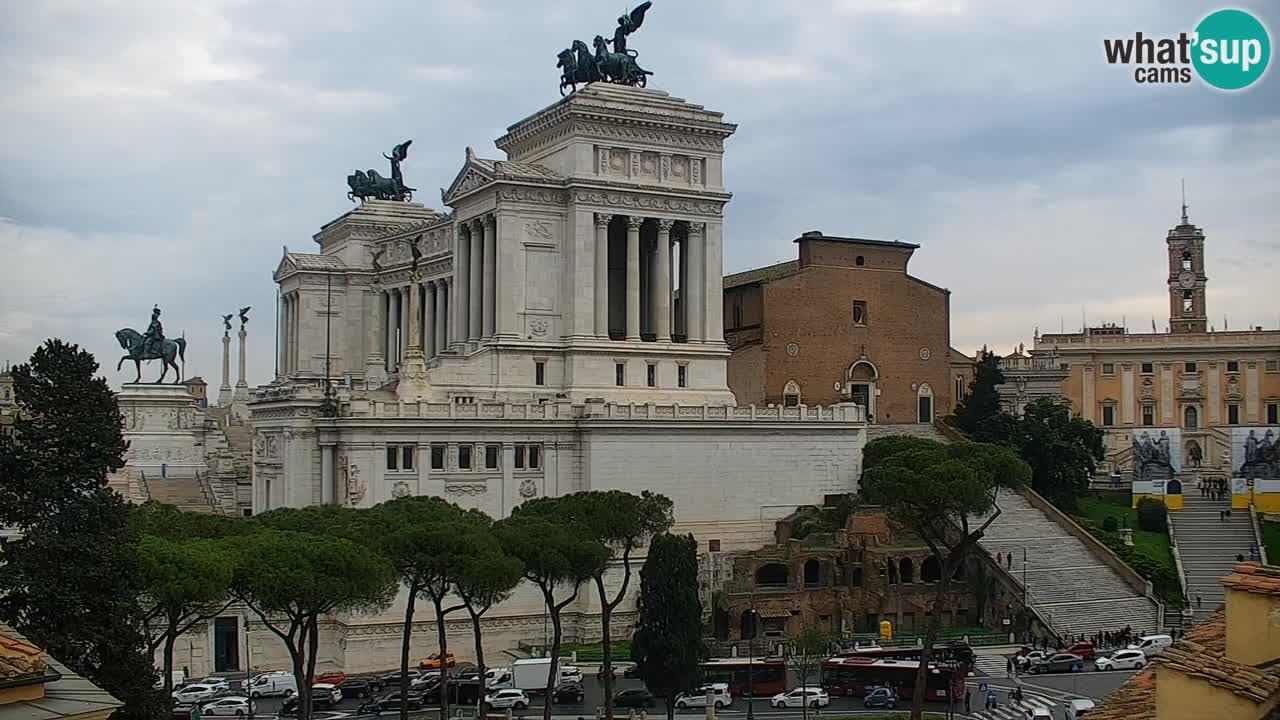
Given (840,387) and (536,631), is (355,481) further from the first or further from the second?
(840,387)

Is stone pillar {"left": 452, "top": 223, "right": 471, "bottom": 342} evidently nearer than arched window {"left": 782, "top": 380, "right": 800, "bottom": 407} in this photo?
Yes

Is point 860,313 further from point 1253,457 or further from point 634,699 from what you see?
point 634,699

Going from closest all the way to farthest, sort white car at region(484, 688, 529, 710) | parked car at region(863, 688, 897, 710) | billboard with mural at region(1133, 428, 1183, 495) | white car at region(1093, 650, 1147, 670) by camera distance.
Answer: parked car at region(863, 688, 897, 710)
white car at region(484, 688, 529, 710)
white car at region(1093, 650, 1147, 670)
billboard with mural at region(1133, 428, 1183, 495)

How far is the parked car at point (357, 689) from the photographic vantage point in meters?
53.8

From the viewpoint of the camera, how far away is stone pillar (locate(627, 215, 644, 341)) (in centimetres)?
7375

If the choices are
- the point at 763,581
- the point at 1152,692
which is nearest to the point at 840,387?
the point at 763,581

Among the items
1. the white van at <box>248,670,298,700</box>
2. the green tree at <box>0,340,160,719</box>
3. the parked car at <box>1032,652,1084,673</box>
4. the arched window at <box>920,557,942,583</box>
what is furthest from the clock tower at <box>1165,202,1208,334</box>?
the green tree at <box>0,340,160,719</box>

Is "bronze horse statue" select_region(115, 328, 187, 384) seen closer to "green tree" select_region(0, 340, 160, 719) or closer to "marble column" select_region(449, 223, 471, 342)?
"marble column" select_region(449, 223, 471, 342)

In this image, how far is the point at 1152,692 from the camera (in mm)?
15031

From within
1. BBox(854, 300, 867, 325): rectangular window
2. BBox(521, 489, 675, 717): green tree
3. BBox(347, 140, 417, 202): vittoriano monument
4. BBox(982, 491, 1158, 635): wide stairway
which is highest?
BBox(347, 140, 417, 202): vittoriano monument

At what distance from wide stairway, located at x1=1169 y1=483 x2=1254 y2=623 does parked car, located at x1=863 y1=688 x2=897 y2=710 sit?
73.3 feet

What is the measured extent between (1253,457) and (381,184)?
6388 cm

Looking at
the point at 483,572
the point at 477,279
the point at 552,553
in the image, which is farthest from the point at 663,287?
the point at 483,572

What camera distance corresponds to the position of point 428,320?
9344 cm
